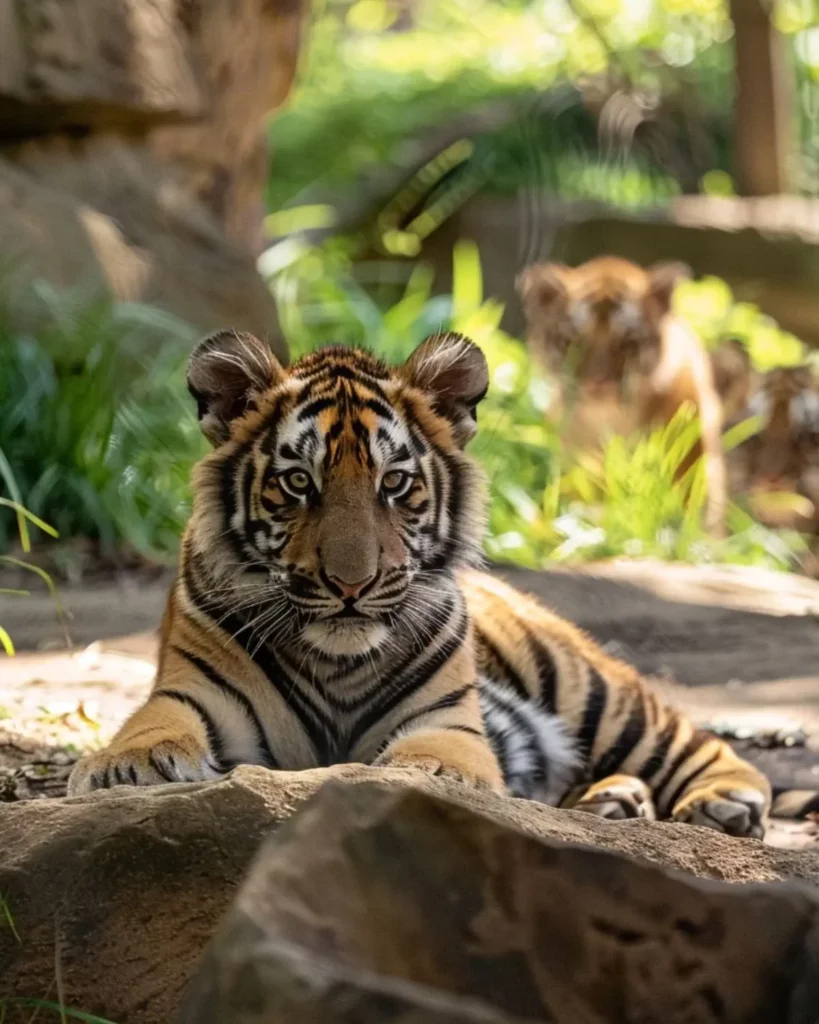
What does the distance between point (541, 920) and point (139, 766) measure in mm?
1359

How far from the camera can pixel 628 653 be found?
18.3 feet

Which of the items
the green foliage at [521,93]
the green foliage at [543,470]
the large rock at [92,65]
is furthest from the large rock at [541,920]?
the green foliage at [521,93]

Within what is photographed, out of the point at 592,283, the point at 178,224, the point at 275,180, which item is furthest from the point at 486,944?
the point at 275,180

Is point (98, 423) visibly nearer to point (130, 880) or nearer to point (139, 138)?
point (139, 138)

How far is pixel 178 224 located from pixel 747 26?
18.3 feet

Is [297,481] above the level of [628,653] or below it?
above

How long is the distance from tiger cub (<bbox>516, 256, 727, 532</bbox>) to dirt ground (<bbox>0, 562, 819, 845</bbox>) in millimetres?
1956

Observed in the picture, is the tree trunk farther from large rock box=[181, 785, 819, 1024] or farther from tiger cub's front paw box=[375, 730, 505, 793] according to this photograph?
large rock box=[181, 785, 819, 1024]

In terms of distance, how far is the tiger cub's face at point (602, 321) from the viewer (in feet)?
30.2

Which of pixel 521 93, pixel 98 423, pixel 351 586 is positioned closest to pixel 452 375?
pixel 351 586

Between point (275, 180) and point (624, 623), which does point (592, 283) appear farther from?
point (275, 180)

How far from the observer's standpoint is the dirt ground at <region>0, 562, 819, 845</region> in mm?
3900

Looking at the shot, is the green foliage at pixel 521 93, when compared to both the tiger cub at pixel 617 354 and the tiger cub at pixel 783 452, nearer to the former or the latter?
the tiger cub at pixel 617 354

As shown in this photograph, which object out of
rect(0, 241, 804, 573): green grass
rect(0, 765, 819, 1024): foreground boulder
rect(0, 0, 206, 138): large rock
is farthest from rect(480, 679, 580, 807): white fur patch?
rect(0, 0, 206, 138): large rock
